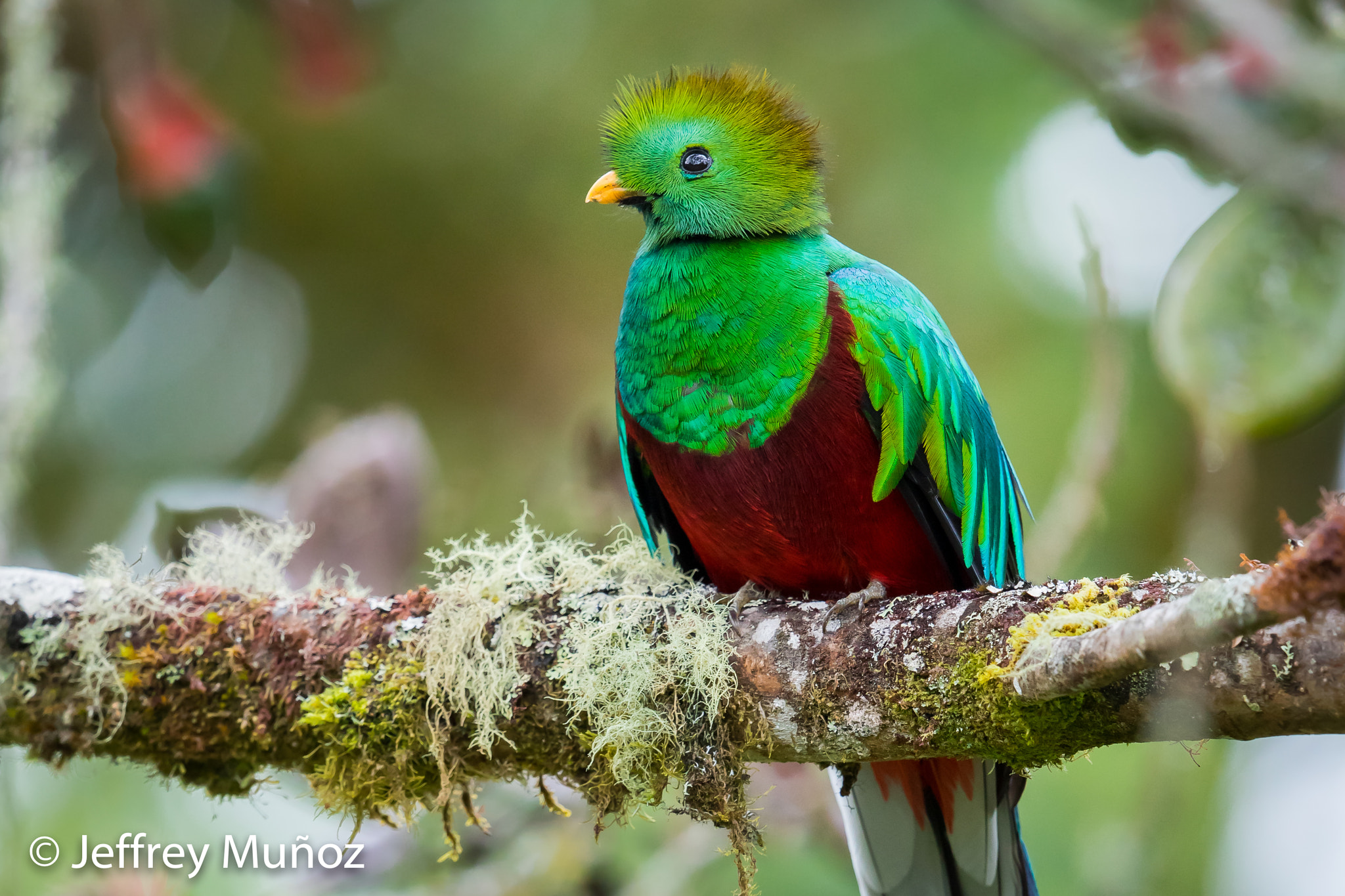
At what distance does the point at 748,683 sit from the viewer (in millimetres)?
Answer: 2373

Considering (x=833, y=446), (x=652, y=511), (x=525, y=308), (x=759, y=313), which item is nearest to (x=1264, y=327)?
(x=833, y=446)

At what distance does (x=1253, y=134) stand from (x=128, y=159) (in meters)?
2.97

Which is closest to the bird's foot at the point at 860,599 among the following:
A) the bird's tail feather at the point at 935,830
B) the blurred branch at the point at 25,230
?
the bird's tail feather at the point at 935,830

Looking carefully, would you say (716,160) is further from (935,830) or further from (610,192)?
(935,830)

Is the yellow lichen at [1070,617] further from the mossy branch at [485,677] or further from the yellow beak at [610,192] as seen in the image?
the yellow beak at [610,192]

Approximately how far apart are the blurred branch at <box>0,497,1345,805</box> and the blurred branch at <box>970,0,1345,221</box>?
872 millimetres

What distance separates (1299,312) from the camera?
8.26 ft

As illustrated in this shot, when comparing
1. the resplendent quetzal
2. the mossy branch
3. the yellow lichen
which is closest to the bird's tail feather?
the resplendent quetzal

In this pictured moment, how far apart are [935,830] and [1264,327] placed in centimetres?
146

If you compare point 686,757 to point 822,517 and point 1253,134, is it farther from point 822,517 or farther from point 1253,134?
point 1253,134

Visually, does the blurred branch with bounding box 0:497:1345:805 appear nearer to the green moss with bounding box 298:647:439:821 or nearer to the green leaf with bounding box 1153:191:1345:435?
the green moss with bounding box 298:647:439:821

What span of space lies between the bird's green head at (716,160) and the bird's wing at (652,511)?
0.63 meters

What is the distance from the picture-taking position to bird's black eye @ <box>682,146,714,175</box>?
314 centimetres

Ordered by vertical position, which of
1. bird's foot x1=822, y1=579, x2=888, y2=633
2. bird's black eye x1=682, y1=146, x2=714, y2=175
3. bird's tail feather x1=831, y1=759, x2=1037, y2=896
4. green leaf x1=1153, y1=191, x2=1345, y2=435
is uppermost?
bird's black eye x1=682, y1=146, x2=714, y2=175
